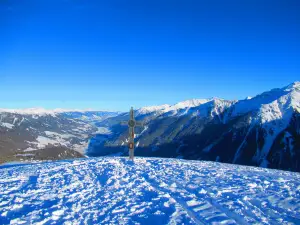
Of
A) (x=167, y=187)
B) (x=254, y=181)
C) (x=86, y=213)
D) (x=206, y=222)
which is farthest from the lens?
(x=254, y=181)

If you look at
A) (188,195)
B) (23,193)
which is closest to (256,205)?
(188,195)

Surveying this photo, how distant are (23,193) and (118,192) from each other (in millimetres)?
6623

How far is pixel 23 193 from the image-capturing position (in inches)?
758

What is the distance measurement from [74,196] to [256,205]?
11552 millimetres

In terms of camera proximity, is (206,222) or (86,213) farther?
(86,213)

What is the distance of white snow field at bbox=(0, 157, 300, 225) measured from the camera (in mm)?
14547

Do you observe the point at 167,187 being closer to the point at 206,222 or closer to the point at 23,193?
the point at 206,222

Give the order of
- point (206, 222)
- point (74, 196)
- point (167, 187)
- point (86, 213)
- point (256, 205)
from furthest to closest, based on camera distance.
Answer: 1. point (167, 187)
2. point (74, 196)
3. point (256, 205)
4. point (86, 213)
5. point (206, 222)

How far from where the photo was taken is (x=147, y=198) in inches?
700

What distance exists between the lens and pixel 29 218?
14648 millimetres

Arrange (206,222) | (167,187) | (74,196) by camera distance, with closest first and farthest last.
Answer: (206,222), (74,196), (167,187)

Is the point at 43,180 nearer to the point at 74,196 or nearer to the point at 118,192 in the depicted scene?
the point at 74,196

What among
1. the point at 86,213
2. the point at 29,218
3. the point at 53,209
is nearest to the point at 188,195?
the point at 86,213

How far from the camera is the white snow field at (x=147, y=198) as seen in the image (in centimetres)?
1455
